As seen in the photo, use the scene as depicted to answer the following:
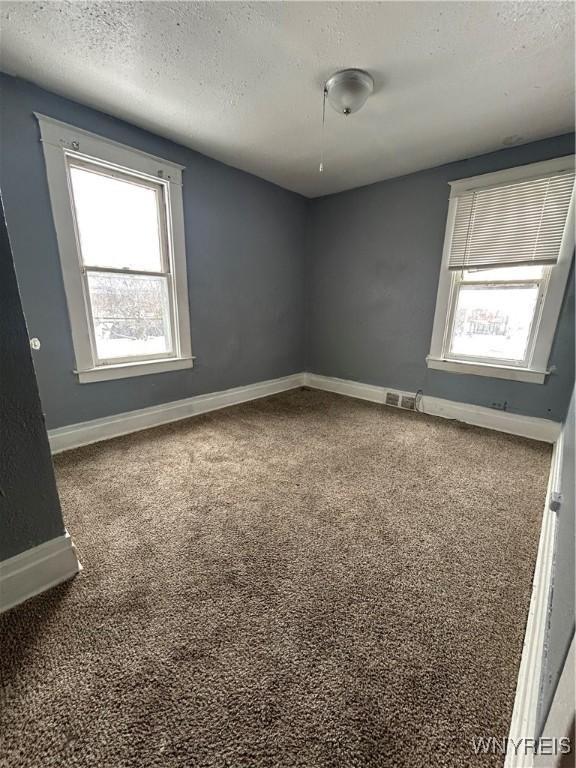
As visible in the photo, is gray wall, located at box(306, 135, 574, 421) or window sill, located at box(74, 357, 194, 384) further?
gray wall, located at box(306, 135, 574, 421)

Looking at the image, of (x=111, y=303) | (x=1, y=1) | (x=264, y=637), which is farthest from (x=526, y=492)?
(x=1, y=1)

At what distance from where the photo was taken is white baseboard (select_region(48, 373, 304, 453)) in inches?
92.5

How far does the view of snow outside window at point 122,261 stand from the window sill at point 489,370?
2.73 m

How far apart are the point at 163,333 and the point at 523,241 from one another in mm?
3234

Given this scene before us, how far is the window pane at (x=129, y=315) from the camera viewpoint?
2.43m

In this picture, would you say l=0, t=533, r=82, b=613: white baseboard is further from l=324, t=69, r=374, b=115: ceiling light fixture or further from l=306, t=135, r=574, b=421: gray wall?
l=306, t=135, r=574, b=421: gray wall

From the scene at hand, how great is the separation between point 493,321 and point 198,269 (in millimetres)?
2842

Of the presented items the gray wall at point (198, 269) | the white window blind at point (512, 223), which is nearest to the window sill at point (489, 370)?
the white window blind at point (512, 223)

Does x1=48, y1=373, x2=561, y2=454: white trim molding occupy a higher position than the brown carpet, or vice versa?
x1=48, y1=373, x2=561, y2=454: white trim molding

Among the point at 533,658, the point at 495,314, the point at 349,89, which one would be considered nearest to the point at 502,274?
the point at 495,314

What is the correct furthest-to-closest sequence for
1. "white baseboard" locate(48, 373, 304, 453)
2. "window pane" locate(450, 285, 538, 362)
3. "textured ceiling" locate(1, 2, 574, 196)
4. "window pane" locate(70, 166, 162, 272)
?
"window pane" locate(450, 285, 538, 362) < "white baseboard" locate(48, 373, 304, 453) < "window pane" locate(70, 166, 162, 272) < "textured ceiling" locate(1, 2, 574, 196)

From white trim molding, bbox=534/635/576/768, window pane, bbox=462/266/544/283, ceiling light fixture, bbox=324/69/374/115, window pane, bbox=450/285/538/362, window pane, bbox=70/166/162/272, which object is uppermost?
ceiling light fixture, bbox=324/69/374/115

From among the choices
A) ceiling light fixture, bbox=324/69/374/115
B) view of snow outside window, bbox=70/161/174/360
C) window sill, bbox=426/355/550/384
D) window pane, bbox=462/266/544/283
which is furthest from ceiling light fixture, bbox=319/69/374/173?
window sill, bbox=426/355/550/384

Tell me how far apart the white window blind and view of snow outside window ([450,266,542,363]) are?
0.42 feet
